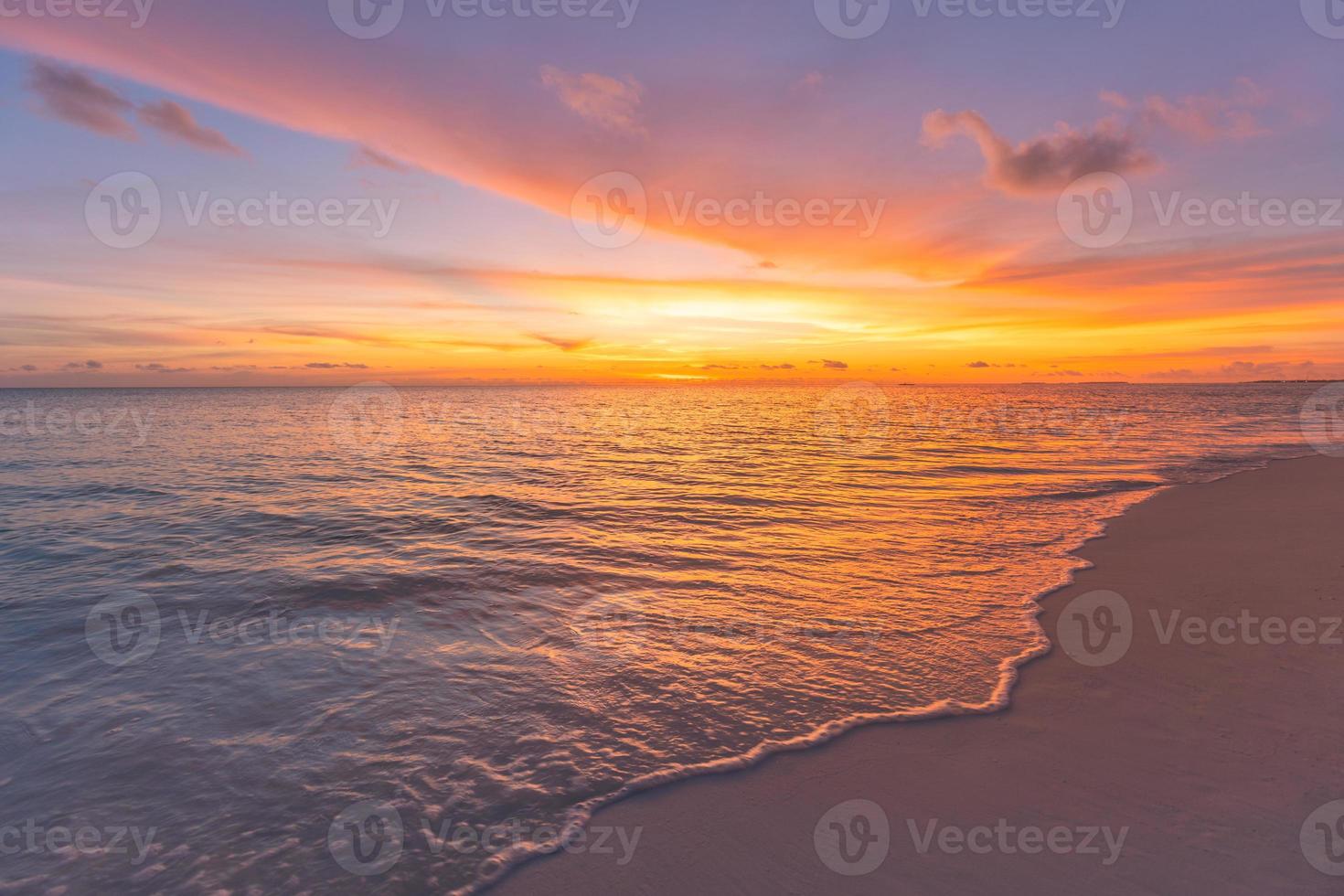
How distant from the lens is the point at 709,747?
588cm

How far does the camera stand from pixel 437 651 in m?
8.23

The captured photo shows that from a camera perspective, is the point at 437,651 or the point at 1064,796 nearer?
the point at 1064,796

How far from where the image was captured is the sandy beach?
14.1ft

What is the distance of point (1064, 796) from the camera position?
5.05 metres

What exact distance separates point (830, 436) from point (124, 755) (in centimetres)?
4222

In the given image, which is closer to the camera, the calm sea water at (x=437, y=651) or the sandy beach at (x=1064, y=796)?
the sandy beach at (x=1064, y=796)

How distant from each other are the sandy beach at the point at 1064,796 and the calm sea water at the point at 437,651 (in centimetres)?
47

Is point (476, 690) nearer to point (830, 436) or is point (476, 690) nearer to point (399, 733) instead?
point (399, 733)

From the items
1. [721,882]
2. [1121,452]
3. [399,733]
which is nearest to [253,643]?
[399,733]

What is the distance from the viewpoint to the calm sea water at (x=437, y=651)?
196 inches

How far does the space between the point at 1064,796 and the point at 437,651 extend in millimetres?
7220

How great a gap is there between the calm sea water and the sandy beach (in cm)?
47

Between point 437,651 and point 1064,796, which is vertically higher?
point 1064,796

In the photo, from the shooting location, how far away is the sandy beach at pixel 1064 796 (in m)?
4.30
